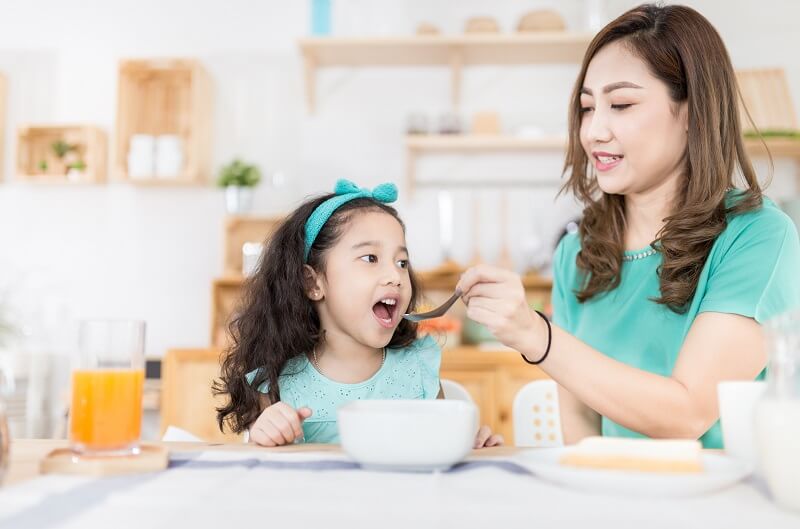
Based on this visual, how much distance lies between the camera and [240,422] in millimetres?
1373

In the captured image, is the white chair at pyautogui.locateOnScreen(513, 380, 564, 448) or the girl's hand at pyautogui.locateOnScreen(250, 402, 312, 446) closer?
the girl's hand at pyautogui.locateOnScreen(250, 402, 312, 446)

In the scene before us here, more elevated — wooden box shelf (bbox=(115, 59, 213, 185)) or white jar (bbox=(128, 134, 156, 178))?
wooden box shelf (bbox=(115, 59, 213, 185))

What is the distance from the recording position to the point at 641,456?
72 cm

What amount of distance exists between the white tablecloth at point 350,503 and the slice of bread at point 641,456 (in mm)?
43

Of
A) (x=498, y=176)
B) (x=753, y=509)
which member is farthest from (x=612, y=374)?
(x=498, y=176)

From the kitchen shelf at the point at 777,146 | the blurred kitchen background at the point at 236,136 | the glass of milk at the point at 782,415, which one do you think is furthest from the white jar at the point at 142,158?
the glass of milk at the point at 782,415

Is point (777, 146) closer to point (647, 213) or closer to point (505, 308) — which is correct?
point (647, 213)

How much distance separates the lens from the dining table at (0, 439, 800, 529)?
22.8 inches

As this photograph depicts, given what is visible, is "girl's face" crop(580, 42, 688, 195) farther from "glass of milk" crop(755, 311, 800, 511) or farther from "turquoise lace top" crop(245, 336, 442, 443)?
"glass of milk" crop(755, 311, 800, 511)

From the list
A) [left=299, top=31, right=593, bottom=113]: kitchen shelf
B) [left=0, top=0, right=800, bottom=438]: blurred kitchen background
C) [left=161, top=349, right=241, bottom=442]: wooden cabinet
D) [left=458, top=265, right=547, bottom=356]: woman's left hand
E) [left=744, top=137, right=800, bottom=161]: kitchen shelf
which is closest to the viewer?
[left=458, top=265, right=547, bottom=356]: woman's left hand

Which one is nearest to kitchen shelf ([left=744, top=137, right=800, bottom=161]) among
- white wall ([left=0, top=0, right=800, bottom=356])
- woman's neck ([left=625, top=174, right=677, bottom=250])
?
white wall ([left=0, top=0, right=800, bottom=356])

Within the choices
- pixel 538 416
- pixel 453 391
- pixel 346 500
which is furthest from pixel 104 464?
pixel 538 416

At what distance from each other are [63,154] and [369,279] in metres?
2.69

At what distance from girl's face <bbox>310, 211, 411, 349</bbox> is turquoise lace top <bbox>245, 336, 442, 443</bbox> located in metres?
0.08
